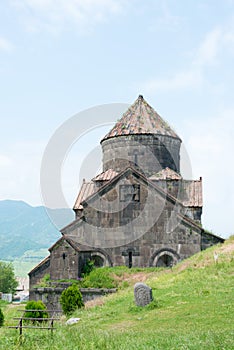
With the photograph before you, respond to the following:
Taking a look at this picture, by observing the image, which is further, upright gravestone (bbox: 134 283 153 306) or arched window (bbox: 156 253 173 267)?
arched window (bbox: 156 253 173 267)

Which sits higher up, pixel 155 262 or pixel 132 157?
pixel 132 157

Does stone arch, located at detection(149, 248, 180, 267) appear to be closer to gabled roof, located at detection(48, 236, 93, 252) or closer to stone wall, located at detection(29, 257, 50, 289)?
gabled roof, located at detection(48, 236, 93, 252)

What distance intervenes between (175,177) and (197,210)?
1.62 m

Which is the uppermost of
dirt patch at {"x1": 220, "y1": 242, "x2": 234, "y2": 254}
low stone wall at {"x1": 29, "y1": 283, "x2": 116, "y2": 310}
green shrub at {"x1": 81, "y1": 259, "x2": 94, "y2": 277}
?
dirt patch at {"x1": 220, "y1": 242, "x2": 234, "y2": 254}

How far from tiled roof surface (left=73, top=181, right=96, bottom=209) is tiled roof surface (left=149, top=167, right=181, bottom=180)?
300 cm

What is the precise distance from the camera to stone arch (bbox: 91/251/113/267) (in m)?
19.1

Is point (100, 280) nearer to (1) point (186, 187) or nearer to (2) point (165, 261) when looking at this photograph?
(2) point (165, 261)

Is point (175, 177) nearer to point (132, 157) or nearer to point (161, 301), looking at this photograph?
point (132, 157)

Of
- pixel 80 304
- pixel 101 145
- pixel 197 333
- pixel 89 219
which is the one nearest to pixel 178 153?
pixel 101 145

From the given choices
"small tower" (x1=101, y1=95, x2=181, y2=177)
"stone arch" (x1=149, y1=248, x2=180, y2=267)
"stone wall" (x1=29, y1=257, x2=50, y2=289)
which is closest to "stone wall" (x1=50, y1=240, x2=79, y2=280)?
"stone wall" (x1=29, y1=257, x2=50, y2=289)

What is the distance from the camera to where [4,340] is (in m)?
9.39

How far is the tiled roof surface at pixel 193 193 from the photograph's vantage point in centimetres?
2122

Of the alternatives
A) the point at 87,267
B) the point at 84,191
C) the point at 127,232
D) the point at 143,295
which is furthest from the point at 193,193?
the point at 143,295

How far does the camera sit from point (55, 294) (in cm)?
1770
